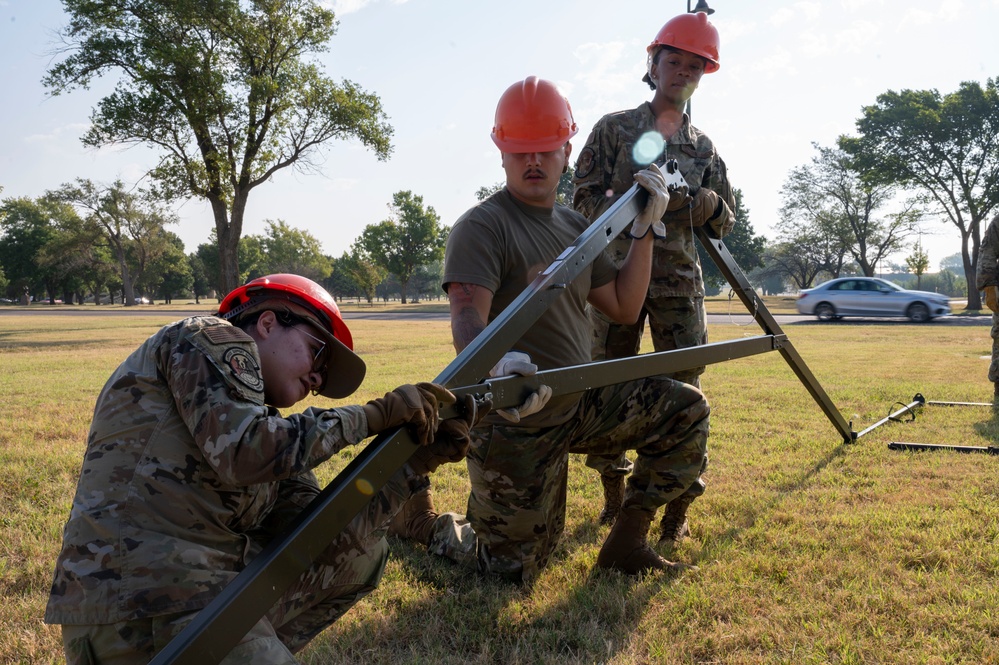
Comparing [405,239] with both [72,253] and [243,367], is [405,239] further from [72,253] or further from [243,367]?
[243,367]

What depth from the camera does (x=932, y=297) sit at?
22906 millimetres

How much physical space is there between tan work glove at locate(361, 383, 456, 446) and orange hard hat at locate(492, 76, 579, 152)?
4.96 ft

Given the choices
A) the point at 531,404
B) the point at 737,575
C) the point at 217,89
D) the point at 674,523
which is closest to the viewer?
the point at 531,404

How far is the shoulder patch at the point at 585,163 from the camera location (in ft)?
13.7

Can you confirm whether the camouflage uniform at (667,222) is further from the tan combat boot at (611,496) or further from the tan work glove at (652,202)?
the tan work glove at (652,202)

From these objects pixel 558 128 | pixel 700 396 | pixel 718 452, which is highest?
pixel 558 128

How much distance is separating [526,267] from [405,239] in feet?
193

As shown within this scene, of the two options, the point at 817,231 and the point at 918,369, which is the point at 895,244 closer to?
the point at 817,231

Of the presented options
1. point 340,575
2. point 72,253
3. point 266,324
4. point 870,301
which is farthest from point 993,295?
point 72,253

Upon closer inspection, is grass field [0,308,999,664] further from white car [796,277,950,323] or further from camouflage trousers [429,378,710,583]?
white car [796,277,950,323]

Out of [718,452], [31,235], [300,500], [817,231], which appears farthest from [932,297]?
[31,235]

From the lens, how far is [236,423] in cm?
168

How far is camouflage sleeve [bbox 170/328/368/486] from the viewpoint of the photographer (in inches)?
66.2

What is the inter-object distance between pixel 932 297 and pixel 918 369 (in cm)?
1476
